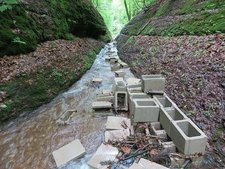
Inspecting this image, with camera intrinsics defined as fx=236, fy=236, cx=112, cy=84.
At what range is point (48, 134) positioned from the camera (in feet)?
19.3

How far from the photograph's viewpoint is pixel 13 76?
7492 mm

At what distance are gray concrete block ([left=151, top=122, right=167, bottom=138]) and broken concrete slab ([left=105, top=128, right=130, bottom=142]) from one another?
1.86 feet

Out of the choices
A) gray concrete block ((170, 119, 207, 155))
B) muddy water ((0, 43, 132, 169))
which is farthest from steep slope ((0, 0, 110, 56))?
gray concrete block ((170, 119, 207, 155))

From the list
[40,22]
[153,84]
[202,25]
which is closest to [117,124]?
[153,84]

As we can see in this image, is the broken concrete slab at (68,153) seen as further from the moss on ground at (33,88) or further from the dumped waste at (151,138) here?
the moss on ground at (33,88)

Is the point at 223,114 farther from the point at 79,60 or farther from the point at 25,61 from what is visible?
the point at 79,60

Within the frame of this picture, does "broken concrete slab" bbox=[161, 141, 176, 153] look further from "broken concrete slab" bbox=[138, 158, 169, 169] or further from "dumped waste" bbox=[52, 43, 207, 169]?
"broken concrete slab" bbox=[138, 158, 169, 169]

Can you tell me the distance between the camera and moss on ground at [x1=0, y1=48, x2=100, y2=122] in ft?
22.3

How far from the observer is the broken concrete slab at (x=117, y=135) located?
5.14 metres

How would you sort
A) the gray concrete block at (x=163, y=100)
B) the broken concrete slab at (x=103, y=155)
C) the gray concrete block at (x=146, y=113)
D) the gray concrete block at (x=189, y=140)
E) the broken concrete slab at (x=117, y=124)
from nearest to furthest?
the gray concrete block at (x=189, y=140) < the broken concrete slab at (x=103, y=155) < the gray concrete block at (x=146, y=113) < the broken concrete slab at (x=117, y=124) < the gray concrete block at (x=163, y=100)

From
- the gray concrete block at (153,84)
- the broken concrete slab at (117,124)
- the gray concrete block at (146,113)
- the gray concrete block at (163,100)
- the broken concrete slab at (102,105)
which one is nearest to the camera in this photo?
the gray concrete block at (146,113)

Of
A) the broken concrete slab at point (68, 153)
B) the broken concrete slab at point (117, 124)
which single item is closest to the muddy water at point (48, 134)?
the broken concrete slab at point (68, 153)

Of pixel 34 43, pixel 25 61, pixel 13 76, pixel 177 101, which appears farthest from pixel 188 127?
pixel 34 43

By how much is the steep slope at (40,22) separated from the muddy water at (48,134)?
9.21ft
